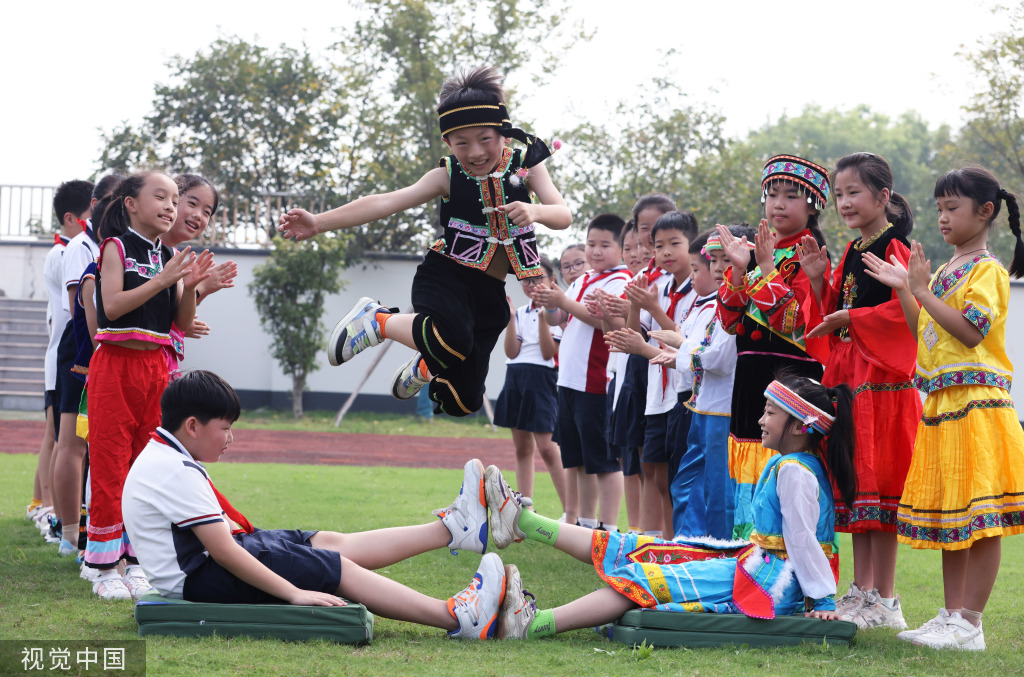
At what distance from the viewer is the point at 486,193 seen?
420 cm

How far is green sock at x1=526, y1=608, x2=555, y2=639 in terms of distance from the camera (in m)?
3.45

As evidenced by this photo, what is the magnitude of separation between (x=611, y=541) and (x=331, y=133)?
649 inches

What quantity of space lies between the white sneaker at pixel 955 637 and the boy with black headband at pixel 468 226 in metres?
2.08

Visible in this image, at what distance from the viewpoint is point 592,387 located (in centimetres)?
617

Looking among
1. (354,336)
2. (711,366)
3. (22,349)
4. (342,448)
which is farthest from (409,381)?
(22,349)

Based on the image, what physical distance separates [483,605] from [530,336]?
152 inches

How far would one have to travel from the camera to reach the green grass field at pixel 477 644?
300 cm

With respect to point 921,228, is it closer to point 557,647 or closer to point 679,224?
point 679,224

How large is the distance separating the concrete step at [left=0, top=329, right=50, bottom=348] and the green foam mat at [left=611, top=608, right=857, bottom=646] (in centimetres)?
1682

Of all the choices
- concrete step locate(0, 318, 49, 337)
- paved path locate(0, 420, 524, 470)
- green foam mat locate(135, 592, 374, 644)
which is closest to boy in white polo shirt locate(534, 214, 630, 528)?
green foam mat locate(135, 592, 374, 644)

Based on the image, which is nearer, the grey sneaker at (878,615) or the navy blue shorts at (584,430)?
the grey sneaker at (878,615)

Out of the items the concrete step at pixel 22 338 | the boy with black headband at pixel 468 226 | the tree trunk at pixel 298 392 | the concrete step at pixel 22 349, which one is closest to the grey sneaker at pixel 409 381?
the boy with black headband at pixel 468 226

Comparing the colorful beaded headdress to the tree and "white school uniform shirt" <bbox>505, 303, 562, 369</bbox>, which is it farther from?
the tree

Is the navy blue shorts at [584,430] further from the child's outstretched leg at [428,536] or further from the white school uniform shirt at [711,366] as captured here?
the child's outstretched leg at [428,536]
